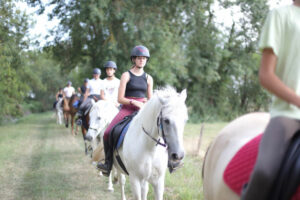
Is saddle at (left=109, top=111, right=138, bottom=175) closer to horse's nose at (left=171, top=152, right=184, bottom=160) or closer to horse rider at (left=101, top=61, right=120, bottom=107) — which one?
horse's nose at (left=171, top=152, right=184, bottom=160)

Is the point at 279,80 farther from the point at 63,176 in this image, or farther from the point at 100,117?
the point at 63,176

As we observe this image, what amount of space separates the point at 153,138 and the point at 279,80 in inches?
96.8

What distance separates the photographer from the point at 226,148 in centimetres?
260

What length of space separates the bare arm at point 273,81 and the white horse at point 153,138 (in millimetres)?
1839

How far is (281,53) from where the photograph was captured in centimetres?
172

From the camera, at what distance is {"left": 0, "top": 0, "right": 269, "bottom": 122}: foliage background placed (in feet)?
51.0

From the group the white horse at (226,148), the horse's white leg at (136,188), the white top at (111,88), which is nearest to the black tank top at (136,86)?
the horse's white leg at (136,188)

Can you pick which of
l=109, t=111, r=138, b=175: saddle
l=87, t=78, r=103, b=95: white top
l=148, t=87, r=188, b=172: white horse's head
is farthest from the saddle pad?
l=87, t=78, r=103, b=95: white top

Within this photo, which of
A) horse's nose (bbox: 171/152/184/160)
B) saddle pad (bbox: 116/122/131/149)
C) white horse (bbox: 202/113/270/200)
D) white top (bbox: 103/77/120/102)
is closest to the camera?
white horse (bbox: 202/113/270/200)

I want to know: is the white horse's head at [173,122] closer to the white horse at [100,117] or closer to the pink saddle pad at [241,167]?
the pink saddle pad at [241,167]

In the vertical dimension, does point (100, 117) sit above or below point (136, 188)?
above

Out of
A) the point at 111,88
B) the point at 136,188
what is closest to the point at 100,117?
the point at 111,88

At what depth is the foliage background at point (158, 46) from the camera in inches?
612

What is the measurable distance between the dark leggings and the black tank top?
10.3 feet
